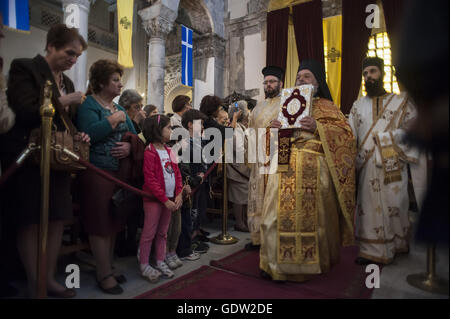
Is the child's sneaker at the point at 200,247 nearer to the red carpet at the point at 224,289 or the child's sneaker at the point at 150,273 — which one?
the red carpet at the point at 224,289

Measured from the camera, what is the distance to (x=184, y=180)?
3062 millimetres

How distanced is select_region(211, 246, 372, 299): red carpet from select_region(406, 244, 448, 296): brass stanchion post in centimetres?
41

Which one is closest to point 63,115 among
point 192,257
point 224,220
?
point 192,257

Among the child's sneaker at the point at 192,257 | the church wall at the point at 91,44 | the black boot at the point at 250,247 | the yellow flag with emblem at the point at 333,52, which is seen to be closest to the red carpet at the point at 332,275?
the black boot at the point at 250,247

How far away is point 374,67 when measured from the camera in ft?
10.4

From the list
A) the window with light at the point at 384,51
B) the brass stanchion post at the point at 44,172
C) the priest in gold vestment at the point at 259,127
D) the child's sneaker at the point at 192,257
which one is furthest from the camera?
the window with light at the point at 384,51

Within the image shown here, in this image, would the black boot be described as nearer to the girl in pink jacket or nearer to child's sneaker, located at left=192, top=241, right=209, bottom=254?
child's sneaker, located at left=192, top=241, right=209, bottom=254

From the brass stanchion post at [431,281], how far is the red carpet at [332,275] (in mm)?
406

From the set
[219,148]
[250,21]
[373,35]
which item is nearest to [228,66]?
[250,21]

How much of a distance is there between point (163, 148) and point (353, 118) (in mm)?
2238

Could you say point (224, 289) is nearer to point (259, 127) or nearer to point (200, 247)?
point (200, 247)

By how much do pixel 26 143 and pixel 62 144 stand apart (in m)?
0.30

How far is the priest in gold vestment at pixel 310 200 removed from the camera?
2.38 metres

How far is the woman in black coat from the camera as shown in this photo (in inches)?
73.0
